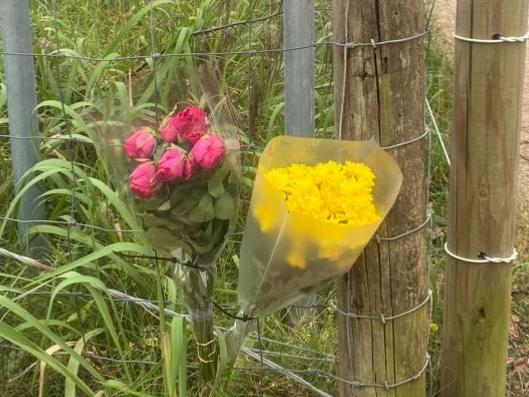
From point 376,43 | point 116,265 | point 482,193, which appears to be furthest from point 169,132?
point 116,265

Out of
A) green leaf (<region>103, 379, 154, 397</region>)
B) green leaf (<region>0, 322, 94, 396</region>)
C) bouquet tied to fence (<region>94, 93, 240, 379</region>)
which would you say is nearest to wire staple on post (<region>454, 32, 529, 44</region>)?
bouquet tied to fence (<region>94, 93, 240, 379</region>)

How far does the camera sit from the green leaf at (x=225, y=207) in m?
2.09

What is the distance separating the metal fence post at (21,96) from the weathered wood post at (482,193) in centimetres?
142

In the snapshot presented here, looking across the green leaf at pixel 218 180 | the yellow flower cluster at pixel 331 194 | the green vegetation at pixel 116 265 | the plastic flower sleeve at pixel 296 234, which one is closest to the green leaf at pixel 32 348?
the green vegetation at pixel 116 265

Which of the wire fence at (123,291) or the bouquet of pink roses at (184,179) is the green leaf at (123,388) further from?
the bouquet of pink roses at (184,179)

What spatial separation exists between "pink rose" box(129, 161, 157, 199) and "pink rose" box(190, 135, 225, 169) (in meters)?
0.10

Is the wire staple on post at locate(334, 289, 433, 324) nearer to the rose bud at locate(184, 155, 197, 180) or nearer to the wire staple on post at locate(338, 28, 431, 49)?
the rose bud at locate(184, 155, 197, 180)

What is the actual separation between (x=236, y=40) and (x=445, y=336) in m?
1.95

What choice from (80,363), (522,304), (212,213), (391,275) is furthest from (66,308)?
(522,304)

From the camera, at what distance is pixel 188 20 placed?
4.17 meters

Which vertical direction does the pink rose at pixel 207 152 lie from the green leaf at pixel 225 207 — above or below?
above

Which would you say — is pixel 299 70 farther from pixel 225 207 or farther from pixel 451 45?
pixel 451 45

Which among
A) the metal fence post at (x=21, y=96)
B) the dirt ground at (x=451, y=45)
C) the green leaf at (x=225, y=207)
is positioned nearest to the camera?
the green leaf at (x=225, y=207)

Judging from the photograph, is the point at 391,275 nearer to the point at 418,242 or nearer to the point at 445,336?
the point at 418,242
